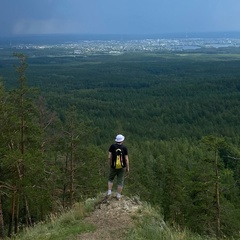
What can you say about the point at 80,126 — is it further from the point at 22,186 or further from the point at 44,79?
the point at 44,79

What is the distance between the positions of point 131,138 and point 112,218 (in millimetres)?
62480

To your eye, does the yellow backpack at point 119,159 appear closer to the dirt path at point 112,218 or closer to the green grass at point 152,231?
the dirt path at point 112,218

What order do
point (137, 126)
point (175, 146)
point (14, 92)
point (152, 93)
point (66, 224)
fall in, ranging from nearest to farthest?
point (66, 224) < point (14, 92) < point (175, 146) < point (137, 126) < point (152, 93)

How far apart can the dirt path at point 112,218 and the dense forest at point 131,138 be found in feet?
Result: 12.5

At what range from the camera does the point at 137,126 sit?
84812 mm

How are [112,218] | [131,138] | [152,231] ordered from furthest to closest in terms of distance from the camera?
[131,138] < [112,218] < [152,231]

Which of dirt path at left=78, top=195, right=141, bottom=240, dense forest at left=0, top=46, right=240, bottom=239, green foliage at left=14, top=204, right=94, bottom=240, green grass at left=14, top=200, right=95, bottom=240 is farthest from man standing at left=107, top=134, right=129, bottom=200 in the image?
dense forest at left=0, top=46, right=240, bottom=239

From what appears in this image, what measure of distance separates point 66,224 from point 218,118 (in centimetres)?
8183

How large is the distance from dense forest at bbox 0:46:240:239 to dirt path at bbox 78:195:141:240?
3.81 m

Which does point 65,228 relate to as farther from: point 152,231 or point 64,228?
point 152,231

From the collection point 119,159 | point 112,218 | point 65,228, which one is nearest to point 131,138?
point 119,159

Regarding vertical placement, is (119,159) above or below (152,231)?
above

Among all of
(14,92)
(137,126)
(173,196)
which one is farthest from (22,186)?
(137,126)

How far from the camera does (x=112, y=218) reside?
11562mm
